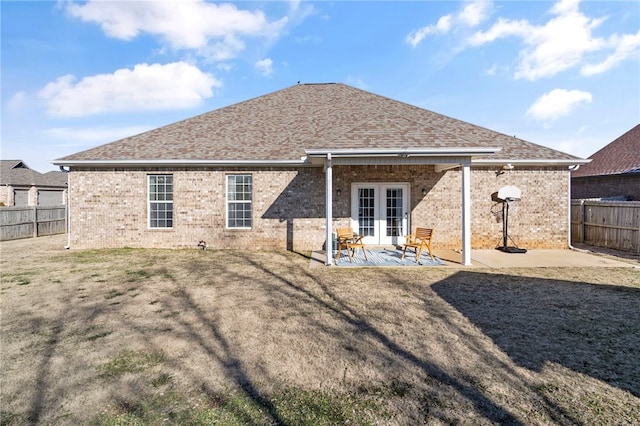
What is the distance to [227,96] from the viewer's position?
21.6 metres

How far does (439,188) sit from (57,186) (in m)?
34.8

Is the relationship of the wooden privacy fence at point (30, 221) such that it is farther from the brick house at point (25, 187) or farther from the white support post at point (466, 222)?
the white support post at point (466, 222)

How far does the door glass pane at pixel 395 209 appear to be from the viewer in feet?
38.8

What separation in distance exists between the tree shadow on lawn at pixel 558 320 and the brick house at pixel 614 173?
13379 millimetres

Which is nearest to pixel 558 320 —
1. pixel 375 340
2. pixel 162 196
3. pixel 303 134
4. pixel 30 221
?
pixel 375 340

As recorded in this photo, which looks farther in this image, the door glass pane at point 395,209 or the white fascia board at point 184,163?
the door glass pane at point 395,209

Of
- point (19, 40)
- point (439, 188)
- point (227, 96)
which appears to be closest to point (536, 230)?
point (439, 188)

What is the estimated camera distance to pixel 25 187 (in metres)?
27.9

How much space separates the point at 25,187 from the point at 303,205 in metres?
30.2

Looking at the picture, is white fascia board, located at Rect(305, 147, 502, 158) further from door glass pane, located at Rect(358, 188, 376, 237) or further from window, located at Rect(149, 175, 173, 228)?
window, located at Rect(149, 175, 173, 228)

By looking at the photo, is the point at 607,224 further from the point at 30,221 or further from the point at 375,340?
the point at 30,221

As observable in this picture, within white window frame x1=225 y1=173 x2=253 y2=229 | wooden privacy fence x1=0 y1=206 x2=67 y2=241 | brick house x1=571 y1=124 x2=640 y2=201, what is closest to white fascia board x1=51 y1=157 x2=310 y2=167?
white window frame x1=225 y1=173 x2=253 y2=229

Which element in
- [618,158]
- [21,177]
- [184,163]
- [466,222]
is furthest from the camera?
[21,177]

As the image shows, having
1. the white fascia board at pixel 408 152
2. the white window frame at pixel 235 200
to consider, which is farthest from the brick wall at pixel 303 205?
the white fascia board at pixel 408 152
